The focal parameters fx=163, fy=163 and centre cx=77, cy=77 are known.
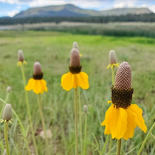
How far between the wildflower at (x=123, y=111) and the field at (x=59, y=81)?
0.39 meters

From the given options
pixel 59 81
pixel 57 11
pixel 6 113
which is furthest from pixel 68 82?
pixel 57 11

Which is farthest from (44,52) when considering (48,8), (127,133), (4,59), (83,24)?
(127,133)

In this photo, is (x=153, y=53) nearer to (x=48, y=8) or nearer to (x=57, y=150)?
(x=57, y=150)

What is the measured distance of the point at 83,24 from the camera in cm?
297

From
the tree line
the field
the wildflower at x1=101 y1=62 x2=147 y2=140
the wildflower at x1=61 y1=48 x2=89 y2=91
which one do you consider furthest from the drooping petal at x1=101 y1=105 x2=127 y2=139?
the tree line

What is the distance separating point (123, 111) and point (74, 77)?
1.08 feet

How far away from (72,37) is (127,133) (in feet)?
9.66

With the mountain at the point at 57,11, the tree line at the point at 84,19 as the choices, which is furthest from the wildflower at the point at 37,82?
the mountain at the point at 57,11

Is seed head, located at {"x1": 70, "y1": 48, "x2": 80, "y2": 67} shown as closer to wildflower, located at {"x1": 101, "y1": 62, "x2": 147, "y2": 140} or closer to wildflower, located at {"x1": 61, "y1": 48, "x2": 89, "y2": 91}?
wildflower, located at {"x1": 61, "y1": 48, "x2": 89, "y2": 91}

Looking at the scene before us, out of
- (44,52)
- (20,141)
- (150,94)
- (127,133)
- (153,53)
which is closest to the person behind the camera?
(127,133)

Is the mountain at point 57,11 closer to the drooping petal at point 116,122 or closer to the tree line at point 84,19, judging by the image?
the tree line at point 84,19

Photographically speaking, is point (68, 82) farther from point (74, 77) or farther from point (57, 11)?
point (57, 11)

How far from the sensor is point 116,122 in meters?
0.43

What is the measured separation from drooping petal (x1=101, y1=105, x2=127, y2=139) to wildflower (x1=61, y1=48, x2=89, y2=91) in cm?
26
